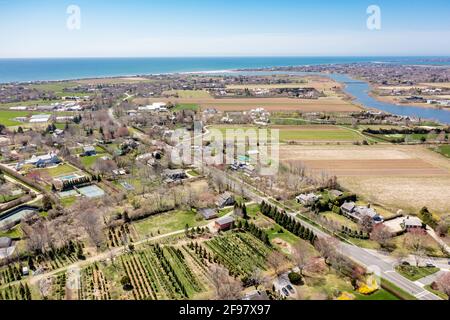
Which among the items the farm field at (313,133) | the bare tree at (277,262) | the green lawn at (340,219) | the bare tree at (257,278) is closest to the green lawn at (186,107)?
the farm field at (313,133)

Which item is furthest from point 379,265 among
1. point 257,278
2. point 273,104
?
point 273,104

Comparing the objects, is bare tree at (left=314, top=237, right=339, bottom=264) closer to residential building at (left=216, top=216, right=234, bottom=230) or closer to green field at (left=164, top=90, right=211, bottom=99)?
residential building at (left=216, top=216, right=234, bottom=230)

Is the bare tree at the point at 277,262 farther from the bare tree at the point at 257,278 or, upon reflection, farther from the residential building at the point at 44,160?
the residential building at the point at 44,160

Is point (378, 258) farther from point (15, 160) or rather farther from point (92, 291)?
point (15, 160)

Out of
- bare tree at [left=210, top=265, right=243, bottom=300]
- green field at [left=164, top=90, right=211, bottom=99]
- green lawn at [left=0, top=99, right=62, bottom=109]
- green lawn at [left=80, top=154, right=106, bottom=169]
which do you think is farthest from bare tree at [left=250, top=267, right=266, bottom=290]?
green lawn at [left=0, top=99, right=62, bottom=109]

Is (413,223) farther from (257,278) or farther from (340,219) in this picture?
(257,278)

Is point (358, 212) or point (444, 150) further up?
point (444, 150)
